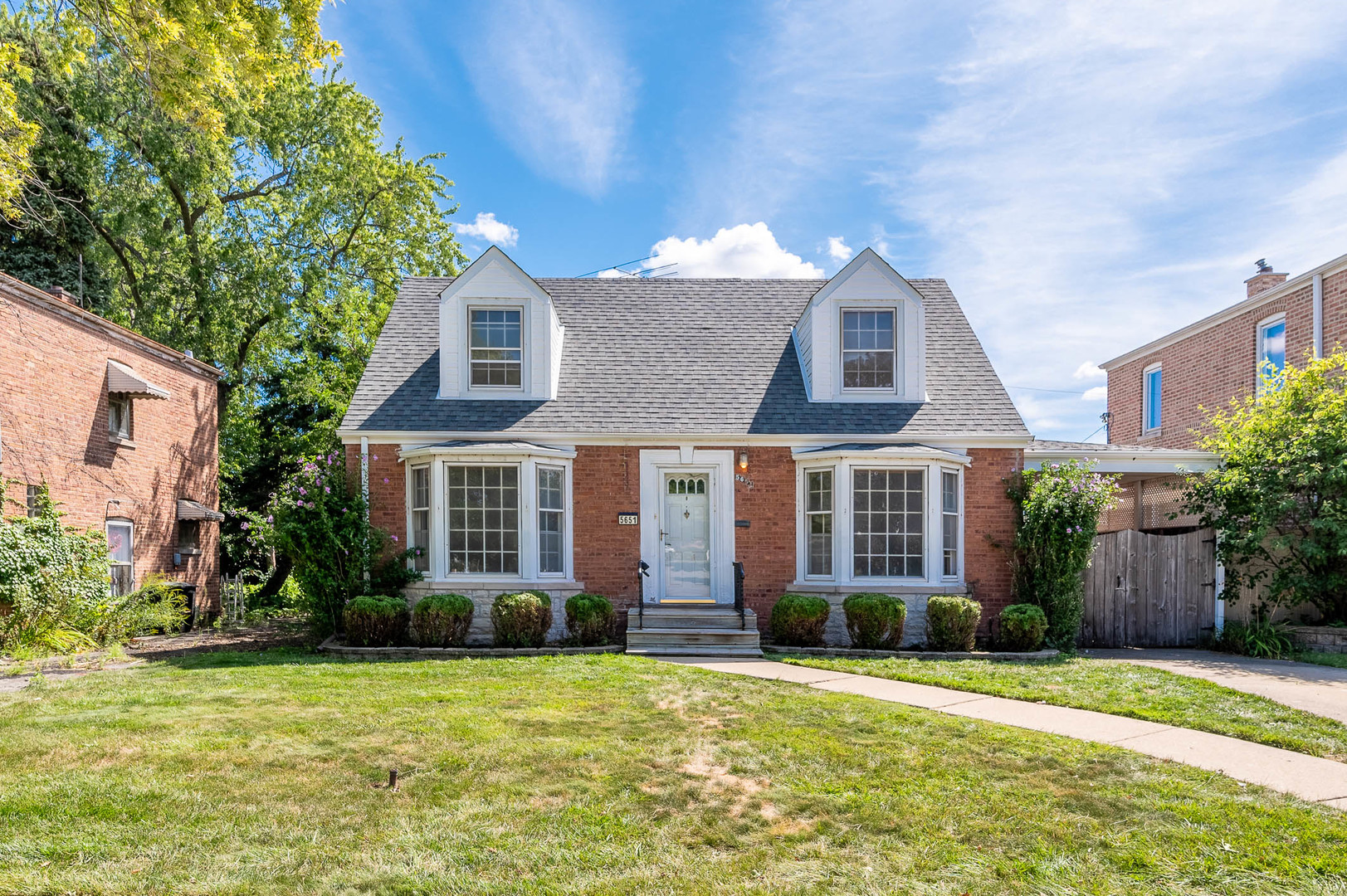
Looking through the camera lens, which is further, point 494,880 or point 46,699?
point 46,699

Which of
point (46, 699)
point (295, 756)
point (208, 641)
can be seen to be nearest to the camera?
point (295, 756)

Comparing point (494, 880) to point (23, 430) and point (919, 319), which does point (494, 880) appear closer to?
point (919, 319)

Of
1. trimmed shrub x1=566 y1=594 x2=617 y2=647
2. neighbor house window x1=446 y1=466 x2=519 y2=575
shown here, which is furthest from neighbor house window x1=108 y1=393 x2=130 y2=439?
trimmed shrub x1=566 y1=594 x2=617 y2=647

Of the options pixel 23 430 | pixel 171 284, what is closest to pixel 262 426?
pixel 171 284

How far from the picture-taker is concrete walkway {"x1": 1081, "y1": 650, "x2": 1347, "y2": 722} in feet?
25.6

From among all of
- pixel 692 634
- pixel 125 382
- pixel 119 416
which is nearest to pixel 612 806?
pixel 692 634

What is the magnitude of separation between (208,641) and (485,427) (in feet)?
18.8

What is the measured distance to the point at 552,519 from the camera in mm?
12422

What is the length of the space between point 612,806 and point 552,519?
8.07 metres

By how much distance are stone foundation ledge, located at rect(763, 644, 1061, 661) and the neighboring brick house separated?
11610 millimetres

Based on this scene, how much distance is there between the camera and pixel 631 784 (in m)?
4.96

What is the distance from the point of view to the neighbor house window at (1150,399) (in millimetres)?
20672

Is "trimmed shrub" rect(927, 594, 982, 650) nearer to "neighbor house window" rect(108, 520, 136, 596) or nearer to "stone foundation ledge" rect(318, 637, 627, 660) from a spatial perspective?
"stone foundation ledge" rect(318, 637, 627, 660)

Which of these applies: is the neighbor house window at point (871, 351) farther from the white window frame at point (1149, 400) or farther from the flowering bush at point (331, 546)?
the white window frame at point (1149, 400)
